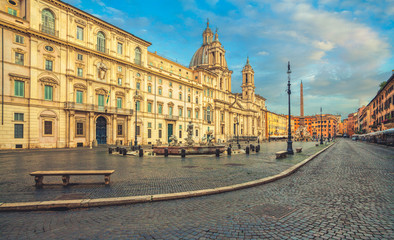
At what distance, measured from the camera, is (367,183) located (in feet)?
27.0

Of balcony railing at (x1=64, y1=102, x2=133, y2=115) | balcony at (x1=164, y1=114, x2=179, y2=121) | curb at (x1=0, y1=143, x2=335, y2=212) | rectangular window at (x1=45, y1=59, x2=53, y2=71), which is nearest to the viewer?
curb at (x1=0, y1=143, x2=335, y2=212)

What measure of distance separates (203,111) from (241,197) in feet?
178

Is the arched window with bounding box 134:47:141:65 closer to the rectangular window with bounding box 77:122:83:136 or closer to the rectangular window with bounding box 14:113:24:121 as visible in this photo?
the rectangular window with bounding box 77:122:83:136

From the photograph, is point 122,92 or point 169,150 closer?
point 169,150

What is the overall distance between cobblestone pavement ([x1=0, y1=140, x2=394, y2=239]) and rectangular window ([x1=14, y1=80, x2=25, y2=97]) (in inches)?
1119

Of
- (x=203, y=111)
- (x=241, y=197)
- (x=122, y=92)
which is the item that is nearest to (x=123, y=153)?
(x=241, y=197)

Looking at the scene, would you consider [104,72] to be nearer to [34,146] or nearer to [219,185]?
[34,146]

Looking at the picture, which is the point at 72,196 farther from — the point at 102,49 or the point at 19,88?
the point at 102,49

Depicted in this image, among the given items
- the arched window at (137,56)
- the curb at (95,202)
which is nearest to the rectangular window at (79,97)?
the arched window at (137,56)

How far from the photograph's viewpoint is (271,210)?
523 cm

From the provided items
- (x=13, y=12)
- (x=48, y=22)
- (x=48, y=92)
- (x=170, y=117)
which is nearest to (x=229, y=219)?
(x=48, y=92)

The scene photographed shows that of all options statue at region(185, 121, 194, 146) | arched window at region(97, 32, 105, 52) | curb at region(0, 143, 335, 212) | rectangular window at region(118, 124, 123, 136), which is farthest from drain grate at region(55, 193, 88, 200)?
arched window at region(97, 32, 105, 52)

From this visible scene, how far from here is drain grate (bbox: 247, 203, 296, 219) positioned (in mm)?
4902

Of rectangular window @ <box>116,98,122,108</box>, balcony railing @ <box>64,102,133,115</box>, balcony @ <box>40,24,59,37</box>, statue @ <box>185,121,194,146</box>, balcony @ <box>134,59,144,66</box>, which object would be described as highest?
balcony @ <box>40,24,59,37</box>
